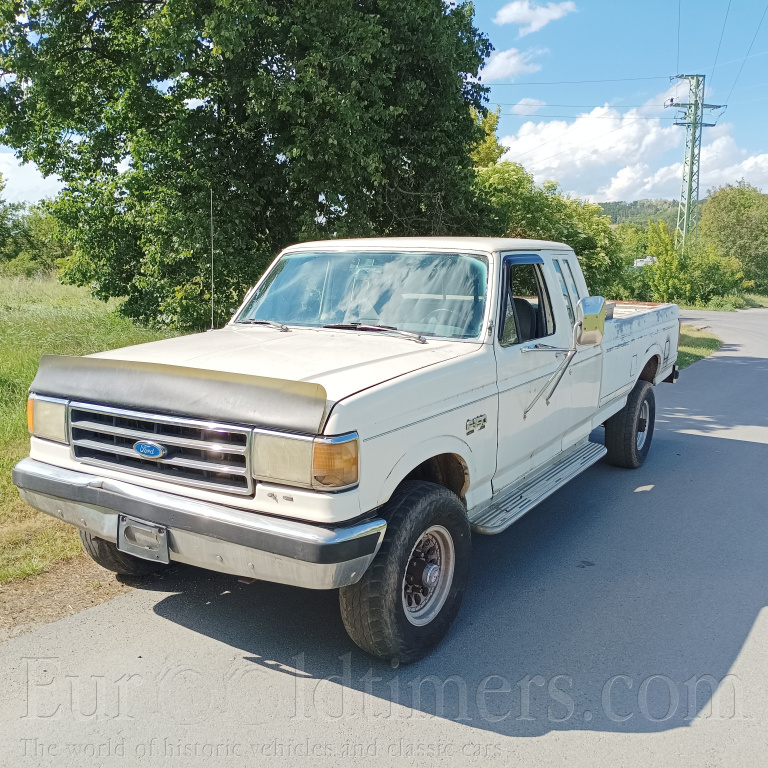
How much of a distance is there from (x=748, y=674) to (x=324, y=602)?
222cm

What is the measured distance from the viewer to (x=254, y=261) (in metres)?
12.3

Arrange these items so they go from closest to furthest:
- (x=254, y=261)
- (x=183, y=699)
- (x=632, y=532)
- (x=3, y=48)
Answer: (x=183, y=699)
(x=632, y=532)
(x=3, y=48)
(x=254, y=261)

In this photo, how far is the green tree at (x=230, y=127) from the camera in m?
10.5

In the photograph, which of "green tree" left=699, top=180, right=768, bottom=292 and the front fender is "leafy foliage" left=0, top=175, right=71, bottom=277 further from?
"green tree" left=699, top=180, right=768, bottom=292

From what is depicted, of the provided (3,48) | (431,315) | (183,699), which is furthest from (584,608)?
(3,48)

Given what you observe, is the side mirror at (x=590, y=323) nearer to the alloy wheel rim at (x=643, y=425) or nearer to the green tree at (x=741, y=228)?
the alloy wheel rim at (x=643, y=425)

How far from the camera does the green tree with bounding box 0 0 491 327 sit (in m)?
10.5

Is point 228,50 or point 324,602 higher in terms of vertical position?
point 228,50

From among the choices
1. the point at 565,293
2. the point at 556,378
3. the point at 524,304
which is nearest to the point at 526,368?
the point at 556,378

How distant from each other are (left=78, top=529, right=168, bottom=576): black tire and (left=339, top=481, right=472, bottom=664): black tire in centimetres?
149

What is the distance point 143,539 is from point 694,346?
18182mm

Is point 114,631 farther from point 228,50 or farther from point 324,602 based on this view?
point 228,50

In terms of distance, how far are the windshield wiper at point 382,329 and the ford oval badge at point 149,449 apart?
57.0 inches

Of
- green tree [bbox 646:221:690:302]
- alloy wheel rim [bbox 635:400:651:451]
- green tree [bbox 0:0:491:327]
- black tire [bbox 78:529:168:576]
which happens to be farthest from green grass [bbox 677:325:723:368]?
green tree [bbox 646:221:690:302]
